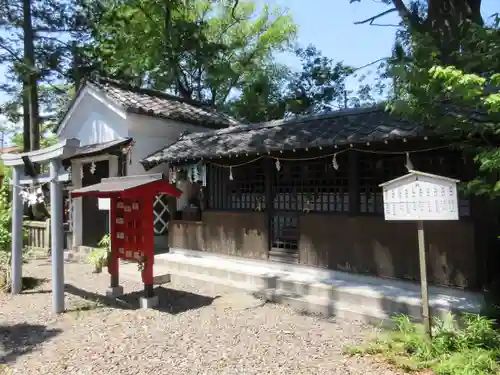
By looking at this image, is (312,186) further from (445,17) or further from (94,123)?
(94,123)

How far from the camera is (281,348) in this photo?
5332 mm

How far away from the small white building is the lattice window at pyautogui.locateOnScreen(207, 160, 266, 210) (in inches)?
100

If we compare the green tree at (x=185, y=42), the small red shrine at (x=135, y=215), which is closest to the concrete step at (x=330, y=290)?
the small red shrine at (x=135, y=215)

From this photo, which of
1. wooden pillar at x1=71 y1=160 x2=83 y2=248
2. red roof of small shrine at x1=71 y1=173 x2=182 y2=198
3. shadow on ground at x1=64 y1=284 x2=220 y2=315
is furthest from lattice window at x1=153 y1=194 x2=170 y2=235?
red roof of small shrine at x1=71 y1=173 x2=182 y2=198

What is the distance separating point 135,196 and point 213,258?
12.7 ft

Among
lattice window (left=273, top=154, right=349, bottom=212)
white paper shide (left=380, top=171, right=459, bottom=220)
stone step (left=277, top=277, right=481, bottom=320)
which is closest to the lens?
white paper shide (left=380, top=171, right=459, bottom=220)

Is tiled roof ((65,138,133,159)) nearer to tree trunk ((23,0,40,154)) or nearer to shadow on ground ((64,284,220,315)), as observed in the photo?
tree trunk ((23,0,40,154))

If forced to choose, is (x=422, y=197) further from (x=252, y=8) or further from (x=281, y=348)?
(x=252, y=8)

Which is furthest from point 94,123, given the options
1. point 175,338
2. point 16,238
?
point 175,338

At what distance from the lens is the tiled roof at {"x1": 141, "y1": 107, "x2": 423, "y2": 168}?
273 inches

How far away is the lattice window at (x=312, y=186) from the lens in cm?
836

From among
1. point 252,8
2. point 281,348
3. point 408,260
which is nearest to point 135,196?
point 281,348

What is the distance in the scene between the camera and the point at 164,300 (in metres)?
7.75

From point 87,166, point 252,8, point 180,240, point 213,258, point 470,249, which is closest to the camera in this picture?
point 470,249
